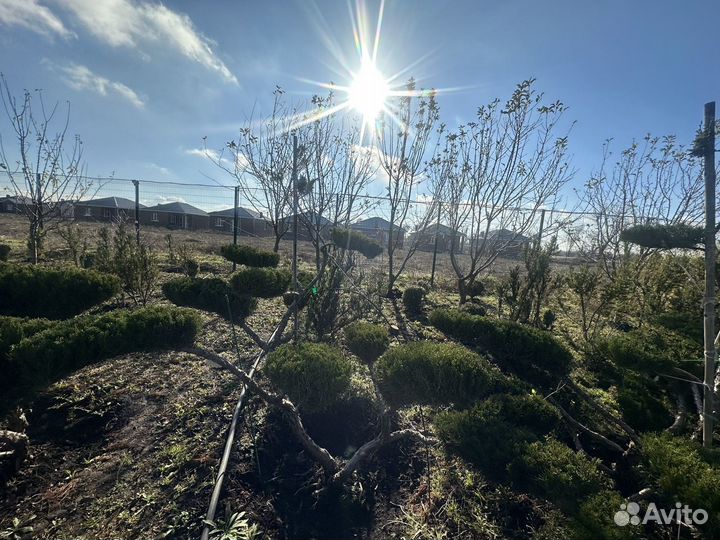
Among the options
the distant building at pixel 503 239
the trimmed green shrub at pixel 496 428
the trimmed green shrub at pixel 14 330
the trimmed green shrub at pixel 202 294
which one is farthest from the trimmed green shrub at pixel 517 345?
the distant building at pixel 503 239

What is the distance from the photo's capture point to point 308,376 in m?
2.12

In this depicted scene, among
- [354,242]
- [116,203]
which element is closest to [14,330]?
[354,242]

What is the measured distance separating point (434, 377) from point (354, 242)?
15.9 feet

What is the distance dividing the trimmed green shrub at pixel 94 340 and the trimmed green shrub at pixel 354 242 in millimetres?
3686

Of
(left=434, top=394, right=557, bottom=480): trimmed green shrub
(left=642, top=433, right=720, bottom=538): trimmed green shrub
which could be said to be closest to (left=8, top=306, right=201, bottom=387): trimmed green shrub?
(left=434, top=394, right=557, bottom=480): trimmed green shrub

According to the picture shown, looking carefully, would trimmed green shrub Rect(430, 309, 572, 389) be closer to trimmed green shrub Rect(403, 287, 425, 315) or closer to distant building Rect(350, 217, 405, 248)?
trimmed green shrub Rect(403, 287, 425, 315)

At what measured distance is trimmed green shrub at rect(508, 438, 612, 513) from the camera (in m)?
1.44

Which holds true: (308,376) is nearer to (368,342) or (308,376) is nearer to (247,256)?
(368,342)

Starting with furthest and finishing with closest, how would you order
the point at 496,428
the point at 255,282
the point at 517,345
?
1. the point at 255,282
2. the point at 517,345
3. the point at 496,428

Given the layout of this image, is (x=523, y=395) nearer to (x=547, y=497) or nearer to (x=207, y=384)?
(x=547, y=497)

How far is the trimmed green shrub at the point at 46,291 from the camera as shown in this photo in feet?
8.67

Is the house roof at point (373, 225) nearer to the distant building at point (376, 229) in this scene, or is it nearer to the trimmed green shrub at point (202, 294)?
the distant building at point (376, 229)

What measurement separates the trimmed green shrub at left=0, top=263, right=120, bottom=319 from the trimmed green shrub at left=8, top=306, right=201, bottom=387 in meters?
0.80

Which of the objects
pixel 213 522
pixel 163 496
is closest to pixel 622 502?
pixel 213 522
